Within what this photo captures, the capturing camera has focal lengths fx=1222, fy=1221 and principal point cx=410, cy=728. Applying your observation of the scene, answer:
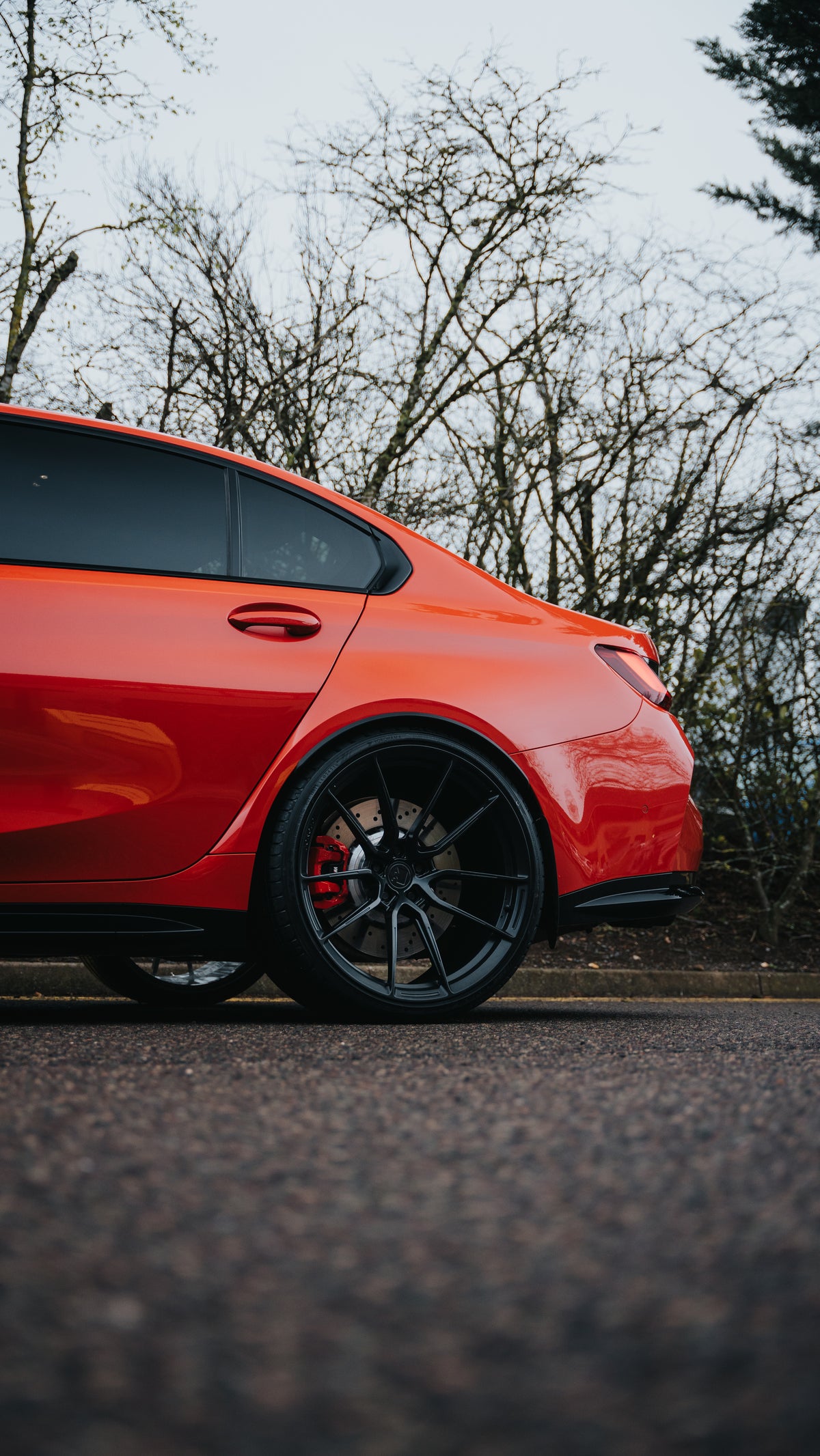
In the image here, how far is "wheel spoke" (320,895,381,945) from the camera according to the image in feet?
10.5

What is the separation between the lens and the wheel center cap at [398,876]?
332cm

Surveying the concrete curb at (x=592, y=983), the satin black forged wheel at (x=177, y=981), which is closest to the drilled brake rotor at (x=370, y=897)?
the satin black forged wheel at (x=177, y=981)

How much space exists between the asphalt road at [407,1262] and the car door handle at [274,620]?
4.60 ft

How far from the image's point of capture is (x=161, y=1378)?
0.83m

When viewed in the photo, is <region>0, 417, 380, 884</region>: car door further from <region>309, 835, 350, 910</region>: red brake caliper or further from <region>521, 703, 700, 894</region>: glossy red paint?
<region>521, 703, 700, 894</region>: glossy red paint

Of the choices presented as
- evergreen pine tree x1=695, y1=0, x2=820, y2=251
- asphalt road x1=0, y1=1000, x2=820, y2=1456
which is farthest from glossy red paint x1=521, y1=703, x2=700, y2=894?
evergreen pine tree x1=695, y1=0, x2=820, y2=251

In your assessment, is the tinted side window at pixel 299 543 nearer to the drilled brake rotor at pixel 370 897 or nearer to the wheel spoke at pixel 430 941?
the drilled brake rotor at pixel 370 897

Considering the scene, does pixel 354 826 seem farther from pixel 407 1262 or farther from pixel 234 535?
pixel 407 1262

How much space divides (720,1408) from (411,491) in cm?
760

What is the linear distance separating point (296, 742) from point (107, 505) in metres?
0.86

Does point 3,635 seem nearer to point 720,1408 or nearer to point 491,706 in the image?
point 491,706

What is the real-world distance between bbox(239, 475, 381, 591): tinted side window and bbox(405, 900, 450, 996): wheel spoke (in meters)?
0.93

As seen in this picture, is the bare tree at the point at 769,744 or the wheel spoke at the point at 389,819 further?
the bare tree at the point at 769,744

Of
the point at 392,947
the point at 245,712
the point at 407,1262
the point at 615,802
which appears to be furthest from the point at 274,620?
the point at 407,1262
